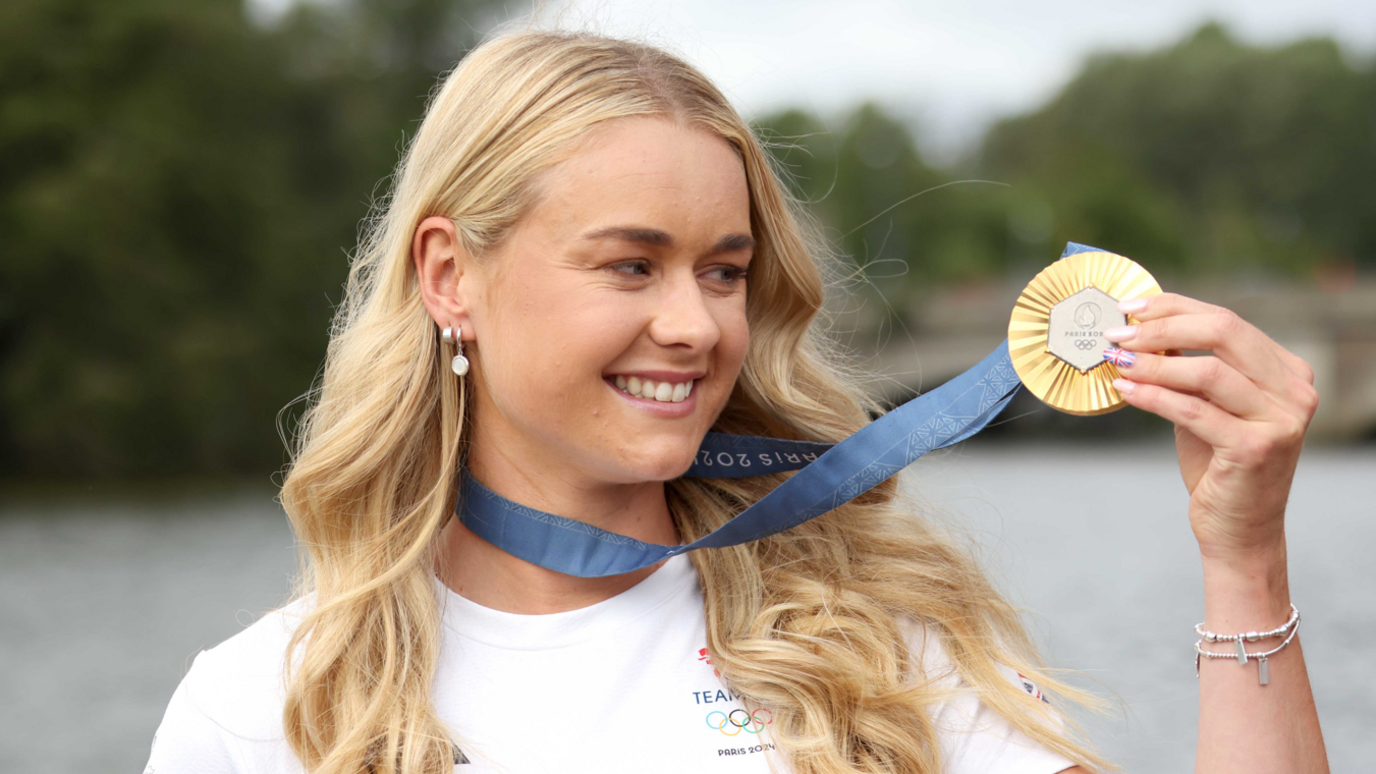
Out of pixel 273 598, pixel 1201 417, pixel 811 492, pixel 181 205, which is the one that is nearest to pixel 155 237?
pixel 181 205

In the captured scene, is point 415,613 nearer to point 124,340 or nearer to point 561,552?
point 561,552

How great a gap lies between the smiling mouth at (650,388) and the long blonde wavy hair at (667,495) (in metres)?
0.38

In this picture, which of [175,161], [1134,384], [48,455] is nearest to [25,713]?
[48,455]

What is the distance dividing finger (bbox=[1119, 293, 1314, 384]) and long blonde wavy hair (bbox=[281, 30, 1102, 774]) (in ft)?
2.48

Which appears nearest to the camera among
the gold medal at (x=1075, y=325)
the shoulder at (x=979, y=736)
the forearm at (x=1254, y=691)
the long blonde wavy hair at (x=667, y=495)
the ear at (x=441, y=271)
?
the forearm at (x=1254, y=691)

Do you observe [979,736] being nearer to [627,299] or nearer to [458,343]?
[627,299]

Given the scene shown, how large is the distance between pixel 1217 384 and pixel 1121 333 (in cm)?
21

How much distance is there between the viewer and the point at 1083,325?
2.22 metres

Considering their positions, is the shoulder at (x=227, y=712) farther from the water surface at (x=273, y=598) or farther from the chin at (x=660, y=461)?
the water surface at (x=273, y=598)

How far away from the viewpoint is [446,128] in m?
2.66

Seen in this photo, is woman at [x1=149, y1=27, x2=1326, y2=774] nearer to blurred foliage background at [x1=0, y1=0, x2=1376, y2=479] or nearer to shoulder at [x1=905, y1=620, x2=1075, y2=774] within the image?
shoulder at [x1=905, y1=620, x2=1075, y2=774]

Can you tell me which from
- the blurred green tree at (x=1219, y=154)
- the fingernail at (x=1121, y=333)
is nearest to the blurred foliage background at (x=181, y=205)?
the fingernail at (x=1121, y=333)

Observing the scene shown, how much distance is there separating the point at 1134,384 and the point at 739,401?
3.64 ft

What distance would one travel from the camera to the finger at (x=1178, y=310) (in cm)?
196
